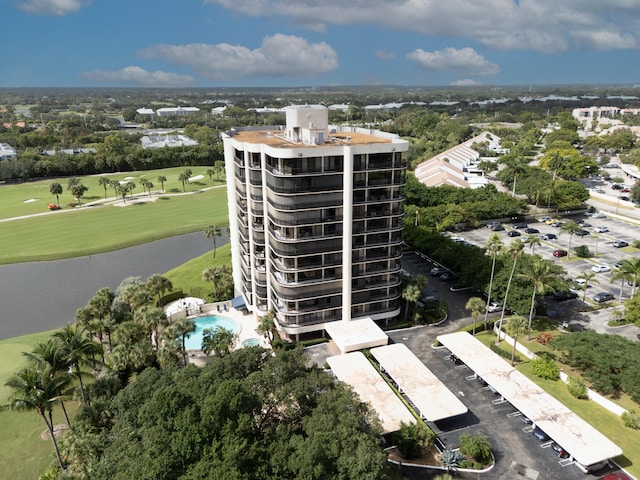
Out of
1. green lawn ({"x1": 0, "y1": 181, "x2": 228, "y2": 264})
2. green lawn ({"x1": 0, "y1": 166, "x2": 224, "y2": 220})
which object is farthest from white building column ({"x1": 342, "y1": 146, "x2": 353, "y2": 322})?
green lawn ({"x1": 0, "y1": 166, "x2": 224, "y2": 220})

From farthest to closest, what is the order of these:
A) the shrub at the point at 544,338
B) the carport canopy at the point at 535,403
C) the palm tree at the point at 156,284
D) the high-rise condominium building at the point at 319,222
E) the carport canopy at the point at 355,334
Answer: the palm tree at the point at 156,284 → the shrub at the point at 544,338 → the carport canopy at the point at 355,334 → the high-rise condominium building at the point at 319,222 → the carport canopy at the point at 535,403

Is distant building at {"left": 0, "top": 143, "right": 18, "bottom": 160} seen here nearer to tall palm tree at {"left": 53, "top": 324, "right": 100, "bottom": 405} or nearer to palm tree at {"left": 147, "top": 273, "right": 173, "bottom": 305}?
palm tree at {"left": 147, "top": 273, "right": 173, "bottom": 305}

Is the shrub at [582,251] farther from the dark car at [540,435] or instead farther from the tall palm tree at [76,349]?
the tall palm tree at [76,349]

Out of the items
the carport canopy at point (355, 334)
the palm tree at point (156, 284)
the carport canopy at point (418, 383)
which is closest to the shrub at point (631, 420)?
the carport canopy at point (418, 383)

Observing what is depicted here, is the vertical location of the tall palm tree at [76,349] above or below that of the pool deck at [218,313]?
above

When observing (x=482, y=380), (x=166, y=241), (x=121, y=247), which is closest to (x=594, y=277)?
(x=482, y=380)

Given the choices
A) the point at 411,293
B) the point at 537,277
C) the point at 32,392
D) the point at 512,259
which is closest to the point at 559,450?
the point at 537,277
